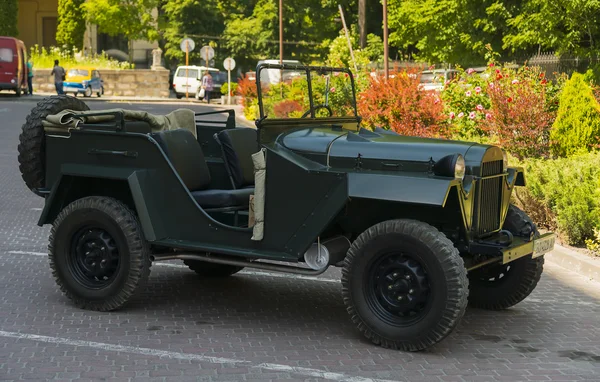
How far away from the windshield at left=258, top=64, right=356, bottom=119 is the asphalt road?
4.79ft

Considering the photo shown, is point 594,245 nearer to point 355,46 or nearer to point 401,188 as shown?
point 401,188

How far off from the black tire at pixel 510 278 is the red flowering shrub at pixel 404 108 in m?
8.18

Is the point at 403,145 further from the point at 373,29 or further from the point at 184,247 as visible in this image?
the point at 373,29

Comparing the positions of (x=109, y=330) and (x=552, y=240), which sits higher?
(x=552, y=240)

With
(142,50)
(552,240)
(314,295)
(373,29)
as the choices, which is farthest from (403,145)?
(142,50)

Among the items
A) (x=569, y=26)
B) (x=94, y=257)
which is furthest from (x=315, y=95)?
(x=569, y=26)

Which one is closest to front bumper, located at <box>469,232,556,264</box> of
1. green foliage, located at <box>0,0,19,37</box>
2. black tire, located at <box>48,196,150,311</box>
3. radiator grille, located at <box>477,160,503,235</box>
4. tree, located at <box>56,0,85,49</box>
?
radiator grille, located at <box>477,160,503,235</box>

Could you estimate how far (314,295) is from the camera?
26.1 ft

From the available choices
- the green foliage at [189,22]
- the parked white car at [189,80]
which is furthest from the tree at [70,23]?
the parked white car at [189,80]

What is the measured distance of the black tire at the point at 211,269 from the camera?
8.44m

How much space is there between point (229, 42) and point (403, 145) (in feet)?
177

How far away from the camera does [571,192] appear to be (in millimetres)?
10055

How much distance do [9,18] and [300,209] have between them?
57.2m

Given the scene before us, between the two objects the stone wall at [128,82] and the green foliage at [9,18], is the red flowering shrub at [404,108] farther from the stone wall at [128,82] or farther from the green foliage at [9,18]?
the green foliage at [9,18]
